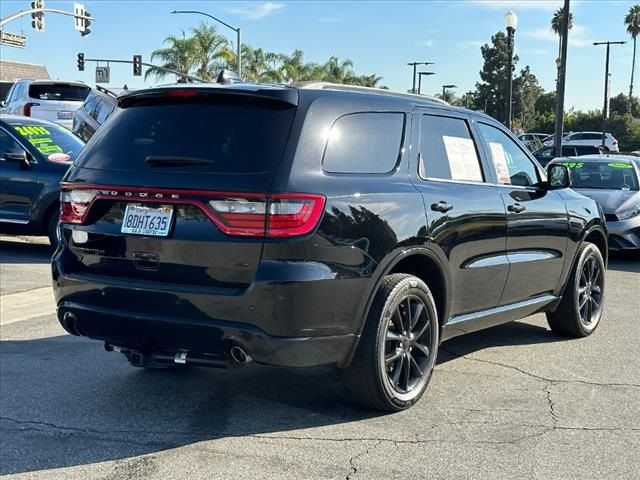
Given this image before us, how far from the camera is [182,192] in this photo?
3885 millimetres

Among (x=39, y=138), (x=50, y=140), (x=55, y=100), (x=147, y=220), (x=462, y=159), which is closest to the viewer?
(x=147, y=220)

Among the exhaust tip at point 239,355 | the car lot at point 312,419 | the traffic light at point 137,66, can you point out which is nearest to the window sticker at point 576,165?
the car lot at point 312,419

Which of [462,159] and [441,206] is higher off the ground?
[462,159]

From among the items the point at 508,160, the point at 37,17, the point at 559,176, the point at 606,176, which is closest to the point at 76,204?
the point at 508,160

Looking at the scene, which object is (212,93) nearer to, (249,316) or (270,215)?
(270,215)

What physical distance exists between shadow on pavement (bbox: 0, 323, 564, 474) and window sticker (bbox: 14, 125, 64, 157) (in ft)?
17.0

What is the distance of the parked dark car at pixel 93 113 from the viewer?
12414mm

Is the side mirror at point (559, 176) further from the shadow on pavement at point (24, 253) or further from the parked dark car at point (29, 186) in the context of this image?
the shadow on pavement at point (24, 253)

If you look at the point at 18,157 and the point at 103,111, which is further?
the point at 103,111

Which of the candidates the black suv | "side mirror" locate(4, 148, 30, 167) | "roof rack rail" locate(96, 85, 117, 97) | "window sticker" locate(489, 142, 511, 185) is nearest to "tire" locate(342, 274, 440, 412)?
the black suv

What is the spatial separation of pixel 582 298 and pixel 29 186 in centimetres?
716

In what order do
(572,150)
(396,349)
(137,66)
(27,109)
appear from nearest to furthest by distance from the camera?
(396,349)
(27,109)
(572,150)
(137,66)

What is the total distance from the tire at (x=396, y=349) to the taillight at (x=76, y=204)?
1.68m

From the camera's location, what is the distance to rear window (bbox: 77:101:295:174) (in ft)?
12.9
